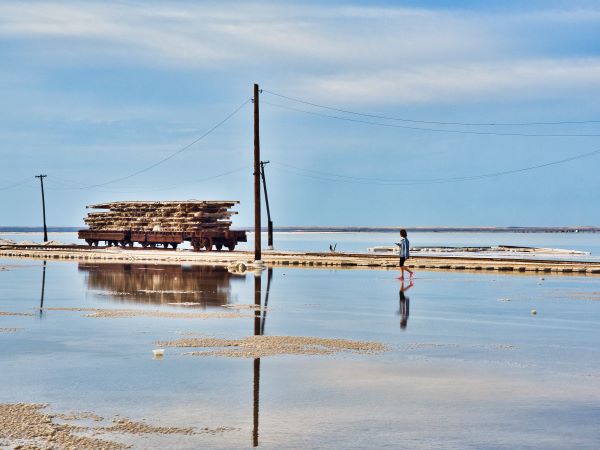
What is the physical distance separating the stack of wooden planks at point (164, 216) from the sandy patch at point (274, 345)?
55403 mm

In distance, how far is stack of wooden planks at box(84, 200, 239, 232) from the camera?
72.4 meters

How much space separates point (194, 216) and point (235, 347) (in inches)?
2255

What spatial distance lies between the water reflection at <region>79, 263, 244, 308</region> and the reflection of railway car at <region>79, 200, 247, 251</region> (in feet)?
85.8

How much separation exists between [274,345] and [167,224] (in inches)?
2370

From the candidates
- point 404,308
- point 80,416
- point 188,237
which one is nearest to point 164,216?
point 188,237

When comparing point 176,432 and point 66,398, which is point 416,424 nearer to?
point 176,432

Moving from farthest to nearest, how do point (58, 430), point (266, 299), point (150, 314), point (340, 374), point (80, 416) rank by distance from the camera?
point (266, 299), point (150, 314), point (340, 374), point (80, 416), point (58, 430)

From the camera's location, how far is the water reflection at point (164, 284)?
26562 millimetres

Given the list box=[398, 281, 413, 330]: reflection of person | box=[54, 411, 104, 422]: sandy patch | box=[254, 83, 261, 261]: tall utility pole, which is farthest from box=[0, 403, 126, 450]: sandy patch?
box=[254, 83, 261, 261]: tall utility pole

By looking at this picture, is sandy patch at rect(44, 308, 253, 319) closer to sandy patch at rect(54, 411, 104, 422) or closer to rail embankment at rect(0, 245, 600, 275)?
sandy patch at rect(54, 411, 104, 422)

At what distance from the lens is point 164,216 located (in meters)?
76.4

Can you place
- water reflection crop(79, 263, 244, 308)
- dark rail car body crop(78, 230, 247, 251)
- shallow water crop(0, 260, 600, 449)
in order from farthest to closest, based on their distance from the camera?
dark rail car body crop(78, 230, 247, 251) → water reflection crop(79, 263, 244, 308) → shallow water crop(0, 260, 600, 449)

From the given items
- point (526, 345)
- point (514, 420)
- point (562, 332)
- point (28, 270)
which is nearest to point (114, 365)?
point (514, 420)

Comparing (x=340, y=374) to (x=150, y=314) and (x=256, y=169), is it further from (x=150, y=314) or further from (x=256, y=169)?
(x=256, y=169)
